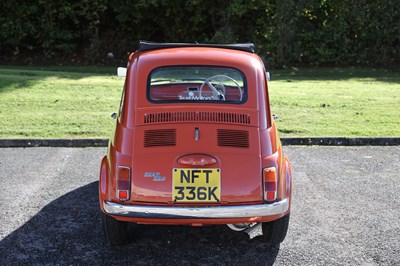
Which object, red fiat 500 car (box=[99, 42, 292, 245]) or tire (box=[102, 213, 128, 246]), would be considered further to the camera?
tire (box=[102, 213, 128, 246])

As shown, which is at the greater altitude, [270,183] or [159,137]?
[159,137]

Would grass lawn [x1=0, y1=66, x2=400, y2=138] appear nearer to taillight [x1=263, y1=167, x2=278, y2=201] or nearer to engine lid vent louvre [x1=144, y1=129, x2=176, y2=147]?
engine lid vent louvre [x1=144, y1=129, x2=176, y2=147]

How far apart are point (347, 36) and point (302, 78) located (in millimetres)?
4281

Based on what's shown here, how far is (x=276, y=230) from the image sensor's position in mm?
5262

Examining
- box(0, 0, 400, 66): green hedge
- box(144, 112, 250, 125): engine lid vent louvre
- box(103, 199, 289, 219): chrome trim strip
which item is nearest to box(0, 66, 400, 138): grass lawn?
box(0, 0, 400, 66): green hedge

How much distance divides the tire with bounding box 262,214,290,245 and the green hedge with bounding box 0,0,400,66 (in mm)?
13530

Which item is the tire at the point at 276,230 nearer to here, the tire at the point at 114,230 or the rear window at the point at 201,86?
the rear window at the point at 201,86

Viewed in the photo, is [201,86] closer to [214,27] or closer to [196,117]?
[196,117]

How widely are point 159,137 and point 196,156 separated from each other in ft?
1.29

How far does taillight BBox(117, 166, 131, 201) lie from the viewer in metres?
4.96

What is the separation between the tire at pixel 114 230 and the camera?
205 inches

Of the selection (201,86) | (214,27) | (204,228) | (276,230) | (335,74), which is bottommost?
(335,74)

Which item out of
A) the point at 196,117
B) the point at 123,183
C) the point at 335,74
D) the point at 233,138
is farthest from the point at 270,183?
the point at 335,74

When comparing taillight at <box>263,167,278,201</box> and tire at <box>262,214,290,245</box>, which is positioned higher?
taillight at <box>263,167,278,201</box>
